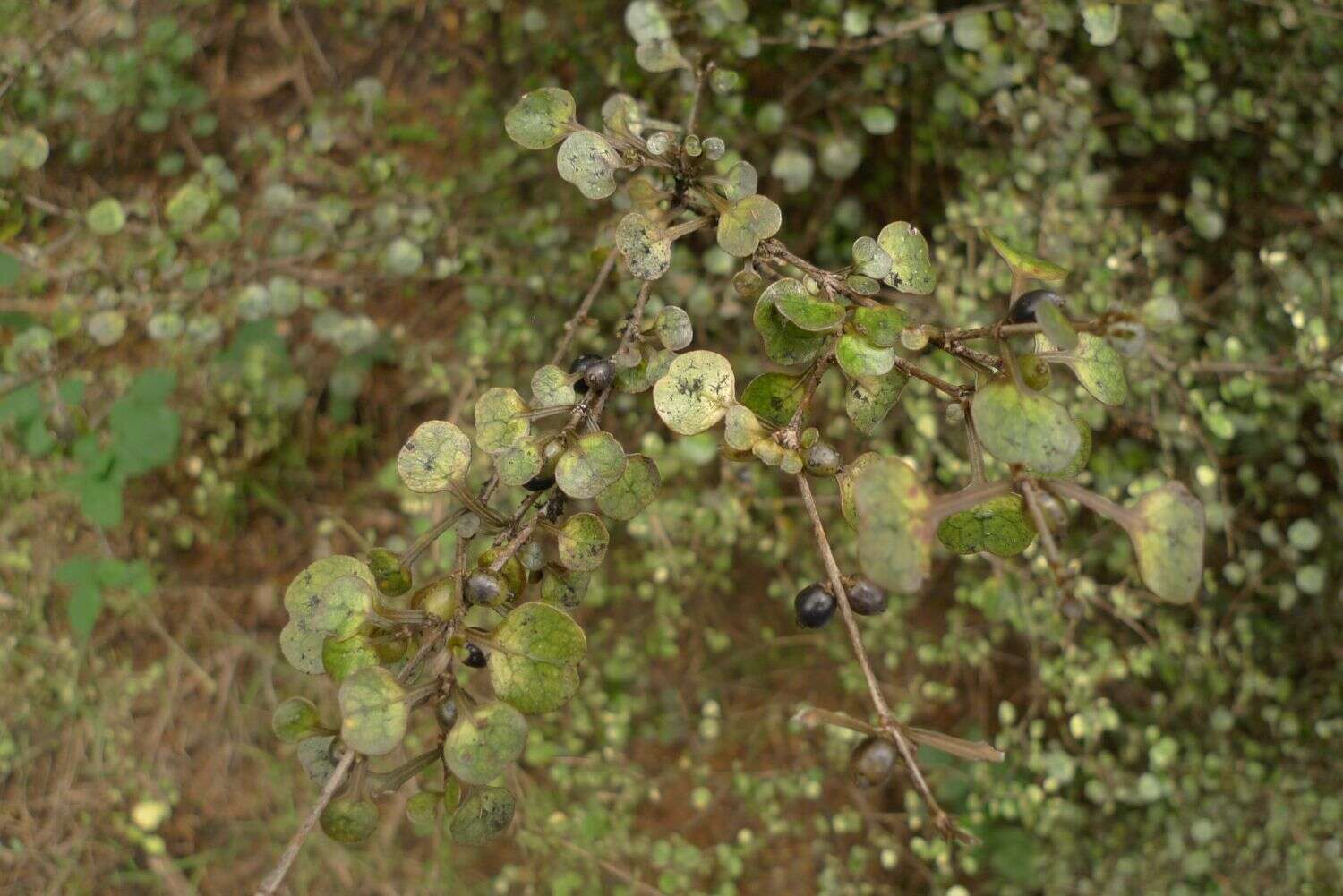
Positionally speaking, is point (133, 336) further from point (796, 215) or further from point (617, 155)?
point (617, 155)

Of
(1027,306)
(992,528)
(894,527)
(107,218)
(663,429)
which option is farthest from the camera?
(663,429)

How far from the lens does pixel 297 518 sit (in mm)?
2461

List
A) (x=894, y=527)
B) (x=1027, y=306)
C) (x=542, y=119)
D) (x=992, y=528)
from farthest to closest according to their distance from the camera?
1. (x=542, y=119)
2. (x=992, y=528)
3. (x=1027, y=306)
4. (x=894, y=527)

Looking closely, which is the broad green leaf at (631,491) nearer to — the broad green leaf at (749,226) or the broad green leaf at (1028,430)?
the broad green leaf at (749,226)

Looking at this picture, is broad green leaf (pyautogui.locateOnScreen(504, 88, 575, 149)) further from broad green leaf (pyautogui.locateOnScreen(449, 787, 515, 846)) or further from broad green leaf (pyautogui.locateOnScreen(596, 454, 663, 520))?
broad green leaf (pyautogui.locateOnScreen(449, 787, 515, 846))

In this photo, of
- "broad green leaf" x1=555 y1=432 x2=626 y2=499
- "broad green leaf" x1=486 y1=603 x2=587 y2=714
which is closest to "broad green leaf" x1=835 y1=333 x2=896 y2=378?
"broad green leaf" x1=555 y1=432 x2=626 y2=499

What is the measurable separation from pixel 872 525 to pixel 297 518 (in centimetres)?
212

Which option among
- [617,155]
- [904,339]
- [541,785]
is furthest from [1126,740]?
[617,155]

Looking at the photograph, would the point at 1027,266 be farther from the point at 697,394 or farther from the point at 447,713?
the point at 447,713

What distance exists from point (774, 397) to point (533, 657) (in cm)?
34

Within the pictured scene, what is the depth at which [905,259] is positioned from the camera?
921 mm

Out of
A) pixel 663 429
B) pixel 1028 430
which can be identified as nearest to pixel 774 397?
pixel 1028 430

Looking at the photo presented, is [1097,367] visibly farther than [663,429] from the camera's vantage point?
No

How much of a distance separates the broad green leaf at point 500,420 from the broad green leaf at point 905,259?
38cm
